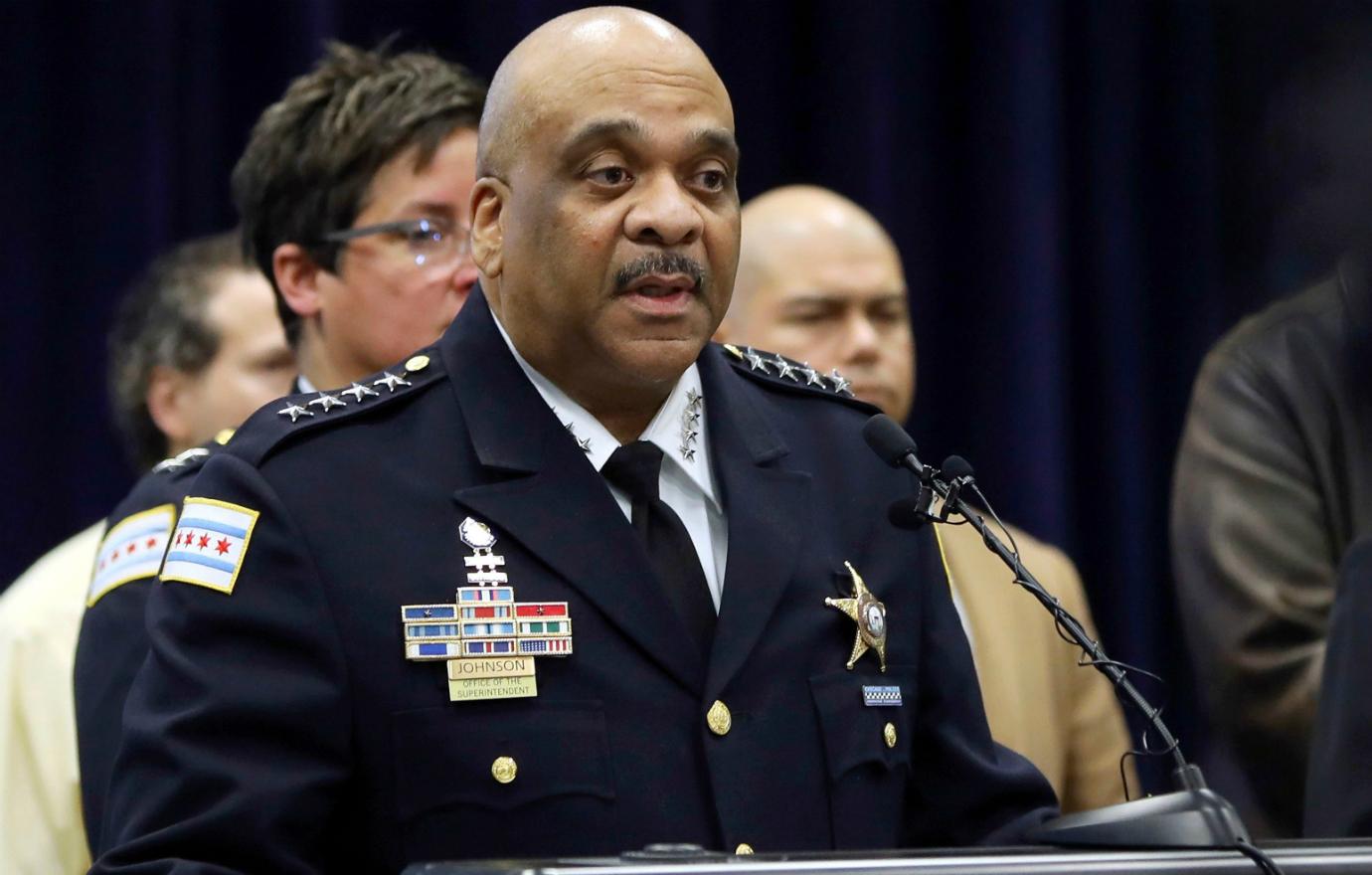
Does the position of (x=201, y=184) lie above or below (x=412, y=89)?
above

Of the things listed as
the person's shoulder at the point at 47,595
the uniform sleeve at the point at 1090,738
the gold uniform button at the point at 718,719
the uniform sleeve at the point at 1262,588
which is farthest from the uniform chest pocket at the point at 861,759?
the person's shoulder at the point at 47,595

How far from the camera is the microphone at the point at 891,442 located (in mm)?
1724

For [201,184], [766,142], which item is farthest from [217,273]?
[766,142]

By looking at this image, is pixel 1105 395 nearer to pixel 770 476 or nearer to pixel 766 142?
pixel 766 142

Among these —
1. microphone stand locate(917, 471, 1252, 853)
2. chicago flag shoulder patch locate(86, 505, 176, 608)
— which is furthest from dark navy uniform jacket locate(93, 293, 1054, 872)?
chicago flag shoulder patch locate(86, 505, 176, 608)

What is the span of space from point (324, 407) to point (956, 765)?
0.67m

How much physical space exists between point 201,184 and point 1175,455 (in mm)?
1923

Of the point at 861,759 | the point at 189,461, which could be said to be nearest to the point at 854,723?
the point at 861,759

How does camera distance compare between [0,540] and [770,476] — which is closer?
[770,476]

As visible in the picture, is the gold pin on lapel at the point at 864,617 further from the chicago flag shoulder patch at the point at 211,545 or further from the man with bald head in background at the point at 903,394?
the man with bald head in background at the point at 903,394

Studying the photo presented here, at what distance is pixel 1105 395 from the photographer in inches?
164

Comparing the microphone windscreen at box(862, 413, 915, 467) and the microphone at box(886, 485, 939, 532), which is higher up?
the microphone windscreen at box(862, 413, 915, 467)

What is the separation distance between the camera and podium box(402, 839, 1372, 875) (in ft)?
4.26

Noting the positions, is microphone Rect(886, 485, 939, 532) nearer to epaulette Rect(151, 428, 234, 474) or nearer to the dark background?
→ epaulette Rect(151, 428, 234, 474)
